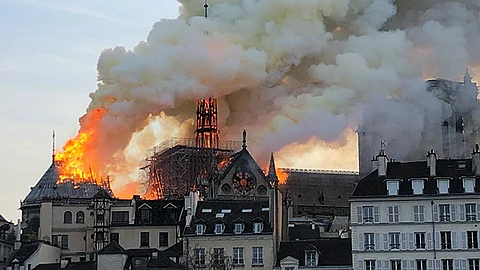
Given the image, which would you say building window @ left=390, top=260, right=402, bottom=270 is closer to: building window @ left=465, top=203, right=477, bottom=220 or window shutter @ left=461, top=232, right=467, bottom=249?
window shutter @ left=461, top=232, right=467, bottom=249

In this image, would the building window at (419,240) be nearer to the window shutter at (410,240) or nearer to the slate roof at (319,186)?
the window shutter at (410,240)

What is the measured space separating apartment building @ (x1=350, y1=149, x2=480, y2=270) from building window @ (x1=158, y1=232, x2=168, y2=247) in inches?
842

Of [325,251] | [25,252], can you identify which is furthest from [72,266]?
[325,251]

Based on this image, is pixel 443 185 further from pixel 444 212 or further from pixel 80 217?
pixel 80 217

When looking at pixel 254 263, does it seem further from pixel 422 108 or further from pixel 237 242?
pixel 422 108

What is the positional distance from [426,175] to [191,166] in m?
39.5

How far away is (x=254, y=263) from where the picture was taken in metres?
78.1

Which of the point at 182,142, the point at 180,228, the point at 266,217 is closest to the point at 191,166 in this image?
the point at 182,142

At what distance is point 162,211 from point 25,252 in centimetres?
1253

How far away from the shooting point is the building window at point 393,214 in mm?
74562

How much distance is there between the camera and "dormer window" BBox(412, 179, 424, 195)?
244ft

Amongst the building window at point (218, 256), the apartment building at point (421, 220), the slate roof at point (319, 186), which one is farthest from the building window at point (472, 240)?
the slate roof at point (319, 186)

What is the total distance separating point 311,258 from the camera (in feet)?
251

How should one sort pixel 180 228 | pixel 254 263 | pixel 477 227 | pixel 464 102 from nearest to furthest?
pixel 477 227 < pixel 254 263 < pixel 180 228 < pixel 464 102
